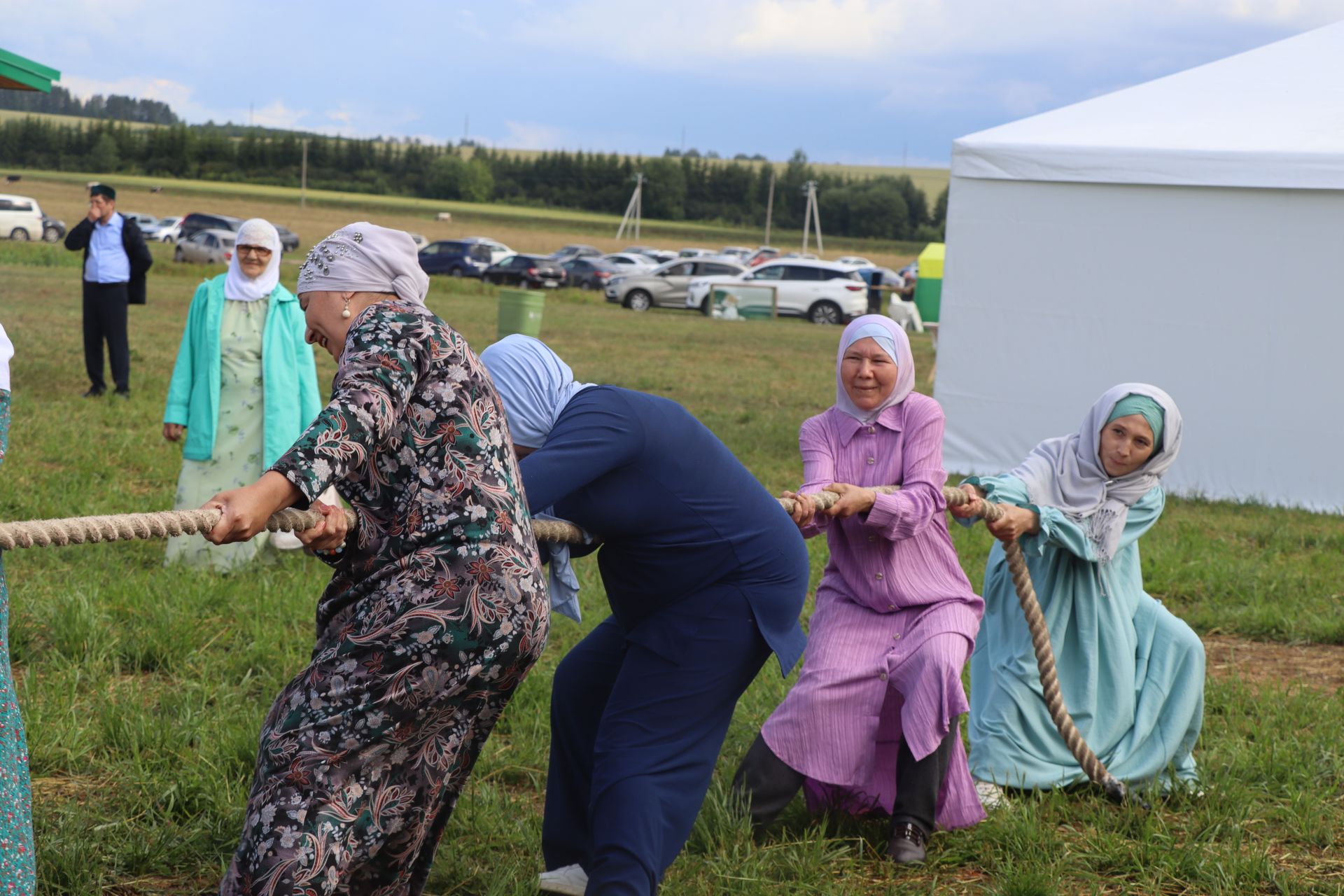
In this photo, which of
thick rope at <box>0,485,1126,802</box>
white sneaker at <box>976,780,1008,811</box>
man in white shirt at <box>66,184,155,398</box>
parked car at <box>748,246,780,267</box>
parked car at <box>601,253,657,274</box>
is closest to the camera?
thick rope at <box>0,485,1126,802</box>

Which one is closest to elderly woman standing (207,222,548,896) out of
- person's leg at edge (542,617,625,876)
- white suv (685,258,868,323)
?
person's leg at edge (542,617,625,876)

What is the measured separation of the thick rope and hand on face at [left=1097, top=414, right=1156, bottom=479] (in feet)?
1.39

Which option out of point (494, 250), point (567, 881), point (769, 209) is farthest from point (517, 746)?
point (769, 209)

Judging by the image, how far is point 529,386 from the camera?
2.80 m

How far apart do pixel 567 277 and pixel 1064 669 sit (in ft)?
111

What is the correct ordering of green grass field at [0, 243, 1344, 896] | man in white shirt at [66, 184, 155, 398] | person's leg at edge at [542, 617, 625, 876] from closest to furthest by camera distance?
person's leg at edge at [542, 617, 625, 876]
green grass field at [0, 243, 1344, 896]
man in white shirt at [66, 184, 155, 398]

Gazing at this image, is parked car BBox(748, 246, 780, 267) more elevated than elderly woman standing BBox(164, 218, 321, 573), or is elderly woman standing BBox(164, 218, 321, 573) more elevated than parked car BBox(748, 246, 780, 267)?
parked car BBox(748, 246, 780, 267)

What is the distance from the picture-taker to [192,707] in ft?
A: 14.3

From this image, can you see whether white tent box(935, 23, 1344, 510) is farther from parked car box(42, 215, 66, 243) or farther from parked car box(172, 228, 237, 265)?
parked car box(42, 215, 66, 243)

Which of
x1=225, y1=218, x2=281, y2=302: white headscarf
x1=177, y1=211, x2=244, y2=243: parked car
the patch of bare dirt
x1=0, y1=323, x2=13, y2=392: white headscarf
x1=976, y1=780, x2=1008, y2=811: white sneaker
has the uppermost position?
x1=177, y1=211, x2=244, y2=243: parked car

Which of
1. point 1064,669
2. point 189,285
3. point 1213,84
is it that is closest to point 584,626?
point 1064,669

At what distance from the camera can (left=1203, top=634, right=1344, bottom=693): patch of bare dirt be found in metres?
5.54

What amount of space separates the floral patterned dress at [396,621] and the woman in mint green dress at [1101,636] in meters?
2.14

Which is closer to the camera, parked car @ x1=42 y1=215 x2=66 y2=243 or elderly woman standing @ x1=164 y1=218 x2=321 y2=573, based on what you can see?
elderly woman standing @ x1=164 y1=218 x2=321 y2=573
